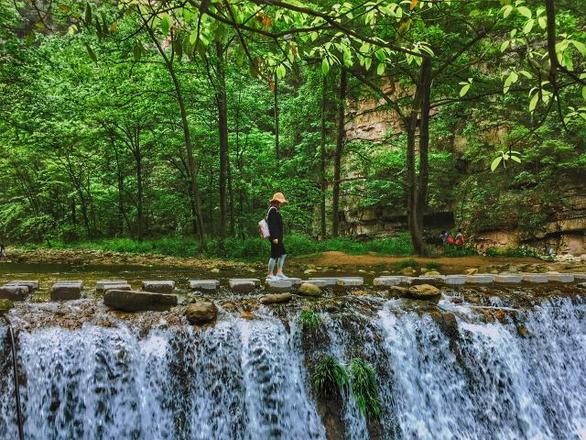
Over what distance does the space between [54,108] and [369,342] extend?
31.7 ft

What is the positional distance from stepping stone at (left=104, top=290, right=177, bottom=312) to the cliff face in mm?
9698

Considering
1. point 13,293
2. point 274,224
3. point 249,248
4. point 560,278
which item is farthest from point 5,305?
point 560,278

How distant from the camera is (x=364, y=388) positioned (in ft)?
17.7

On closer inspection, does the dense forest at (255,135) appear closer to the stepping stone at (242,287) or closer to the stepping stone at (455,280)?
the stepping stone at (455,280)

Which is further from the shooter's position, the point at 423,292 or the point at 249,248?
the point at 249,248

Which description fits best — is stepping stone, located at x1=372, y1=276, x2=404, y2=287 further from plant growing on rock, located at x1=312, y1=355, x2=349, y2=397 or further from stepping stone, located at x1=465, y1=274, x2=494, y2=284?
plant growing on rock, located at x1=312, y1=355, x2=349, y2=397

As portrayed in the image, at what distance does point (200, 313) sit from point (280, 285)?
6.61 ft

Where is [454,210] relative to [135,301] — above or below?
above

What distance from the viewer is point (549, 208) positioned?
1838 cm

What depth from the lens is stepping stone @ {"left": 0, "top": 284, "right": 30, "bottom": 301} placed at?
5.87 m

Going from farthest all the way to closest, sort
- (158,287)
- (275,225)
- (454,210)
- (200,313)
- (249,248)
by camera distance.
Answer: (454,210), (249,248), (275,225), (158,287), (200,313)

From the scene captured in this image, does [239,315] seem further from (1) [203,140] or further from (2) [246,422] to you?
(1) [203,140]

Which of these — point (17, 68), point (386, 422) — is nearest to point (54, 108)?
point (17, 68)

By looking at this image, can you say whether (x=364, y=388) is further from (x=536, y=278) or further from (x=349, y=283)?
(x=536, y=278)
